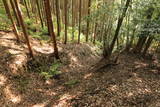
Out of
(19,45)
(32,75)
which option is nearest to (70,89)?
(32,75)

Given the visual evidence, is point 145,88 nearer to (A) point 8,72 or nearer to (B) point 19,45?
(A) point 8,72

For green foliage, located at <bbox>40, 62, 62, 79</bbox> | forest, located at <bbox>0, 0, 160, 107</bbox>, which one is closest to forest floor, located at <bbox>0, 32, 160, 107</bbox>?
forest, located at <bbox>0, 0, 160, 107</bbox>

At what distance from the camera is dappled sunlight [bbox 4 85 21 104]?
4.95m

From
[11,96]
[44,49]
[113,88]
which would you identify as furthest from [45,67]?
[113,88]

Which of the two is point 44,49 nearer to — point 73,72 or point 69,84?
point 73,72

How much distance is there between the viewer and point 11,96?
507cm

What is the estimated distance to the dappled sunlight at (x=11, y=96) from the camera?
195 inches

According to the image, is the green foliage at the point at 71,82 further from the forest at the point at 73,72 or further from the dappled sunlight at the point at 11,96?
the dappled sunlight at the point at 11,96

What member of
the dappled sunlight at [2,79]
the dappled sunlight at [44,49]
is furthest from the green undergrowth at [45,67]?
the dappled sunlight at [2,79]

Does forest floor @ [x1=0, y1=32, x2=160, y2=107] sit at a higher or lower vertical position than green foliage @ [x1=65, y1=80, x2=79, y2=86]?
higher

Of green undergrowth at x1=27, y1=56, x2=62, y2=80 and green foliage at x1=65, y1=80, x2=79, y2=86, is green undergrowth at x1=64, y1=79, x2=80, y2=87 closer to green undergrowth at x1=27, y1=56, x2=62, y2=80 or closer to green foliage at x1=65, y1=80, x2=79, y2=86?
green foliage at x1=65, y1=80, x2=79, y2=86

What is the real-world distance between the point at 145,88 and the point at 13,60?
6653 mm

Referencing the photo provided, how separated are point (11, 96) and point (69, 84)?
2.80 meters

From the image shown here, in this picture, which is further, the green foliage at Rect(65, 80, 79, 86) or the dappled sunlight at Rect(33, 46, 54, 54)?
the dappled sunlight at Rect(33, 46, 54, 54)
